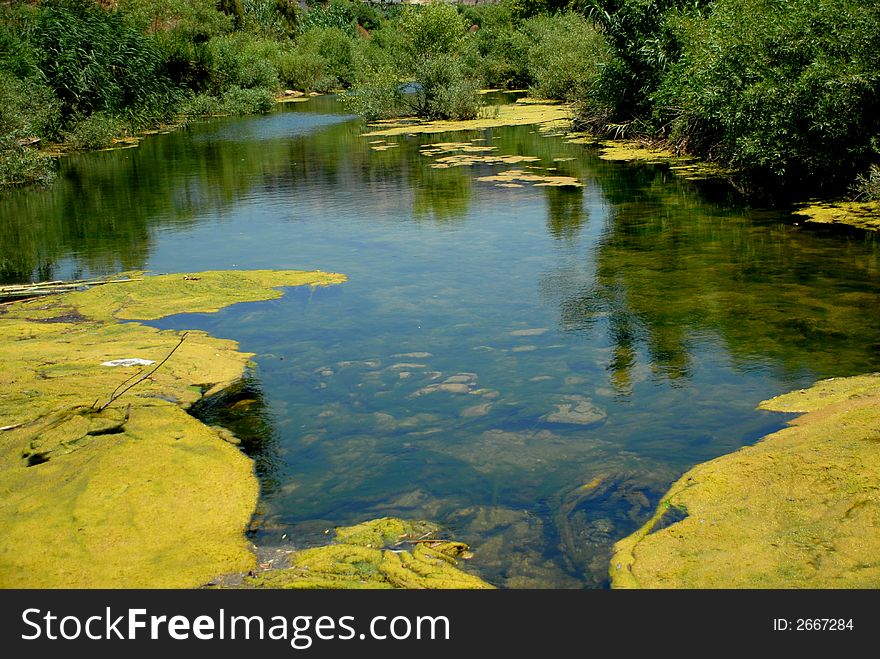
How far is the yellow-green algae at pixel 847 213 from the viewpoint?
11.5m

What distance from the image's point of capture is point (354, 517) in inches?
195

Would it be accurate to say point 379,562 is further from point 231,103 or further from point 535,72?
point 231,103

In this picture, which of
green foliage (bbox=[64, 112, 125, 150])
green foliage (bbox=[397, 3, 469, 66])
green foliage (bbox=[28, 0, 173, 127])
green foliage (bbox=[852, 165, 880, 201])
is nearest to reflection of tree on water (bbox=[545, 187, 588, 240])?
green foliage (bbox=[852, 165, 880, 201])

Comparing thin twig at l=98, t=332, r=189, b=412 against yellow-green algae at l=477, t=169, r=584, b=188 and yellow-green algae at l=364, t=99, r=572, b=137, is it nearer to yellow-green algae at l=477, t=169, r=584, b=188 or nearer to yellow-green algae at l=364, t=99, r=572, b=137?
yellow-green algae at l=477, t=169, r=584, b=188

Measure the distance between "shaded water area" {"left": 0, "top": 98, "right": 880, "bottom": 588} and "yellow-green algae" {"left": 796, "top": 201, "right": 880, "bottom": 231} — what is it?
50 cm

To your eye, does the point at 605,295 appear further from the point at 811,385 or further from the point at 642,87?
the point at 642,87

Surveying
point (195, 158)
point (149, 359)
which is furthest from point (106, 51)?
point (149, 359)

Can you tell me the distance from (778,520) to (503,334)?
3950 millimetres

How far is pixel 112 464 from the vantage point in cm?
520

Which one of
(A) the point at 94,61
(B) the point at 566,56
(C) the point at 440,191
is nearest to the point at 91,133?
(A) the point at 94,61

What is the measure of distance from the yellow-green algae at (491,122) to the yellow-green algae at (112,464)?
20.4 metres

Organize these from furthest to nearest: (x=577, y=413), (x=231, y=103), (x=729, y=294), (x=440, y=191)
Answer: (x=231, y=103)
(x=440, y=191)
(x=729, y=294)
(x=577, y=413)

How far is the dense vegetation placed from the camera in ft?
39.6

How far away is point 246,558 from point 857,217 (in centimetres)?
1057
